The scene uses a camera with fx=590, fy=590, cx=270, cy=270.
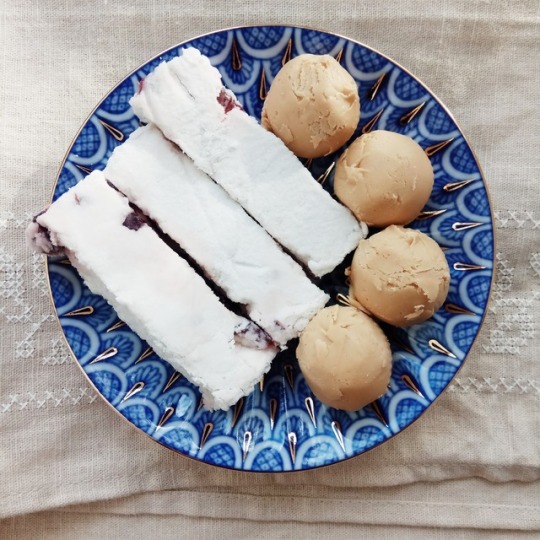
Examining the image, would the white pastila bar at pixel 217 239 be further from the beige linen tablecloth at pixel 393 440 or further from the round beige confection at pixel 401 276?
the beige linen tablecloth at pixel 393 440

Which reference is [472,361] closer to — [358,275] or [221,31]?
[358,275]

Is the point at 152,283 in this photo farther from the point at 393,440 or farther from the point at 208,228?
the point at 393,440

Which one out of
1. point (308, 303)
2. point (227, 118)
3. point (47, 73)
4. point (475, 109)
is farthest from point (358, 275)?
point (47, 73)

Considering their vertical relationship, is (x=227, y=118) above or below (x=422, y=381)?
above

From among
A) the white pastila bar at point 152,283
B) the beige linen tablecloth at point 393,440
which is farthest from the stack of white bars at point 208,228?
the beige linen tablecloth at point 393,440

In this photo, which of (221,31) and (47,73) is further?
(47,73)
